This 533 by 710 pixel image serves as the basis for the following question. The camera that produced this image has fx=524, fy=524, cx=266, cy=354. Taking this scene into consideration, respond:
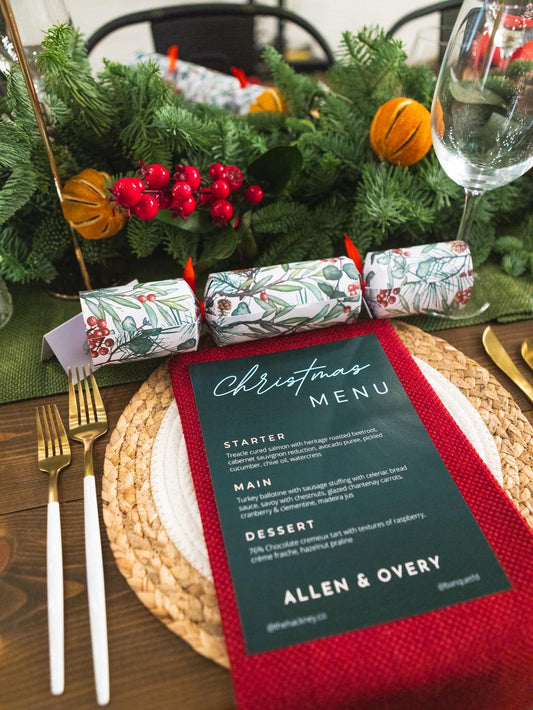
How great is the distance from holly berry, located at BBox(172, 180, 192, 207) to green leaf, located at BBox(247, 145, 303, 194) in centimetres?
12

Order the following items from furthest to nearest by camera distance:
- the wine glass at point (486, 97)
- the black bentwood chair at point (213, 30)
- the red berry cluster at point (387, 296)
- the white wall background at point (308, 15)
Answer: the white wall background at point (308, 15) < the black bentwood chair at point (213, 30) < the red berry cluster at point (387, 296) < the wine glass at point (486, 97)

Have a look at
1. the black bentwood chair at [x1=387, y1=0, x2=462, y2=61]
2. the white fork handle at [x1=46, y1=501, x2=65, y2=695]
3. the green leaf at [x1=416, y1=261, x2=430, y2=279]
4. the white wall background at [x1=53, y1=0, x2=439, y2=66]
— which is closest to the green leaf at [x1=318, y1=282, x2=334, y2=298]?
the green leaf at [x1=416, y1=261, x2=430, y2=279]

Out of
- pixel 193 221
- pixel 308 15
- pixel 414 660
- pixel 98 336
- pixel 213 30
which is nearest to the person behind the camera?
pixel 414 660

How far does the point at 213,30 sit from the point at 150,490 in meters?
1.27

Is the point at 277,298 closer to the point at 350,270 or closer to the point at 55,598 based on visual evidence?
the point at 350,270

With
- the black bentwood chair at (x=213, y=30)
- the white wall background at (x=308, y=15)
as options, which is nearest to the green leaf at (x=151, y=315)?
the black bentwood chair at (x=213, y=30)

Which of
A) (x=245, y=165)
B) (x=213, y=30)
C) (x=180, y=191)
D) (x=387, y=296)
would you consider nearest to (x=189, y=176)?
(x=180, y=191)

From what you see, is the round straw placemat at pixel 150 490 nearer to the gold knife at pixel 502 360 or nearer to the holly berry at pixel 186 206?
the gold knife at pixel 502 360

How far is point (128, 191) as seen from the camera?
51 cm

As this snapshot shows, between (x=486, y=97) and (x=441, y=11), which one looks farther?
(x=441, y=11)

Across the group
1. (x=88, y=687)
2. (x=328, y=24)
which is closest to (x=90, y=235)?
(x=88, y=687)

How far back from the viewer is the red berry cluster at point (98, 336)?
488 mm

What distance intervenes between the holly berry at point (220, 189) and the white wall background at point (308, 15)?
2.46m

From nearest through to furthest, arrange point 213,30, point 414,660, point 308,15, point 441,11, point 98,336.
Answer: point 414,660, point 98,336, point 213,30, point 441,11, point 308,15
